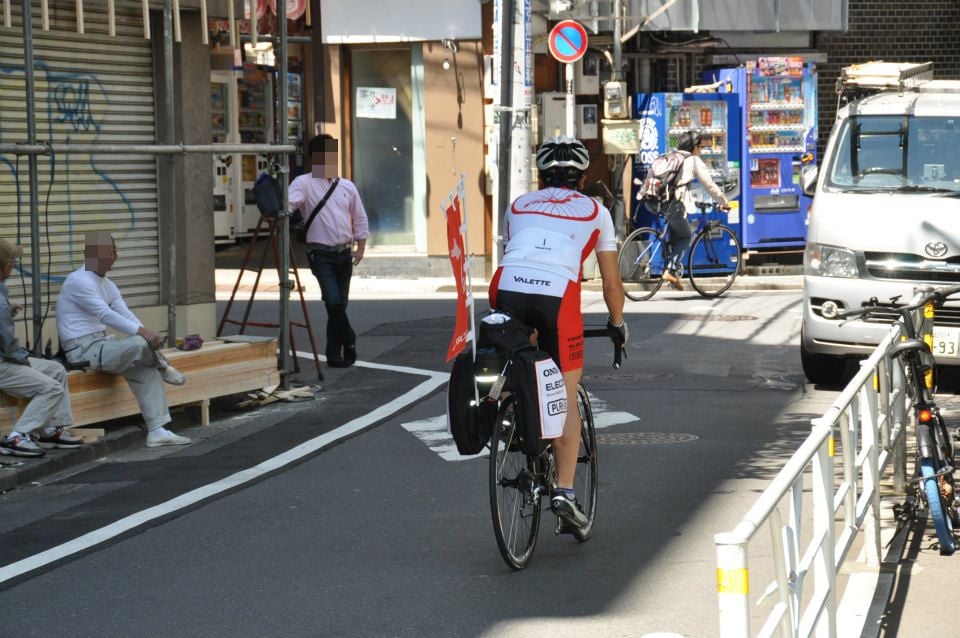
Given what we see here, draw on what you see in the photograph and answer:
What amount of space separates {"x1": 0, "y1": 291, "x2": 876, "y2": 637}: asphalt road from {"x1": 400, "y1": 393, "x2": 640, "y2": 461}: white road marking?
0.03m

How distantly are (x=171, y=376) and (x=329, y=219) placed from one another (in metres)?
3.41

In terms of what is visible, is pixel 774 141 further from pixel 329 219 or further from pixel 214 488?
pixel 214 488

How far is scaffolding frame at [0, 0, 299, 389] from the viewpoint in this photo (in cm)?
979

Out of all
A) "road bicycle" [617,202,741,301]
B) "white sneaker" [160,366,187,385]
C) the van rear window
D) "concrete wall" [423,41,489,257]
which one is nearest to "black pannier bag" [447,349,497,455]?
"white sneaker" [160,366,187,385]

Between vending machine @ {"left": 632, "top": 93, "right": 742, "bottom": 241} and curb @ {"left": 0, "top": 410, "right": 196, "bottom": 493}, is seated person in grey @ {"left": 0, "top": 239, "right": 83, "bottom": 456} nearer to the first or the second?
curb @ {"left": 0, "top": 410, "right": 196, "bottom": 493}

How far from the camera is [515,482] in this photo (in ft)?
21.9

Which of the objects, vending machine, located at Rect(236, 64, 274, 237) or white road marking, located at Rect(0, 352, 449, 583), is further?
vending machine, located at Rect(236, 64, 274, 237)

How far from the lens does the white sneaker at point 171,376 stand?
396 inches

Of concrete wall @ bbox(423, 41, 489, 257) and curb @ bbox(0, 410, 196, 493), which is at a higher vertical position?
concrete wall @ bbox(423, 41, 489, 257)

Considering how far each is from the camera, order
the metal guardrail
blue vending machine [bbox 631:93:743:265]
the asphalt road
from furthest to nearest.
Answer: blue vending machine [bbox 631:93:743:265] < the asphalt road < the metal guardrail

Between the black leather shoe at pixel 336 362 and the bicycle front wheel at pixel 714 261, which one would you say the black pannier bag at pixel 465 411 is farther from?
the bicycle front wheel at pixel 714 261

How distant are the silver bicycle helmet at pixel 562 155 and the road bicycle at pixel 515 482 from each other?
0.79 metres

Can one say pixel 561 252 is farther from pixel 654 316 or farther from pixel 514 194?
pixel 514 194

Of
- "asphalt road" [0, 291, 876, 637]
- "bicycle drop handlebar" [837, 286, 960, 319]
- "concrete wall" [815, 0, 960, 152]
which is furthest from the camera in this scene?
"concrete wall" [815, 0, 960, 152]
